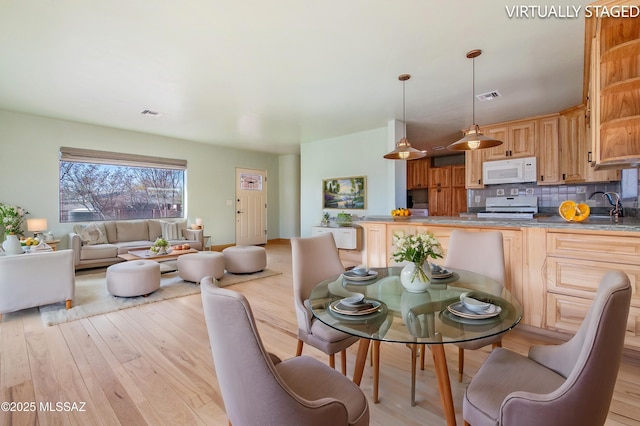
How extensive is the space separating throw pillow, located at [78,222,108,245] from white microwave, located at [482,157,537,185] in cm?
696

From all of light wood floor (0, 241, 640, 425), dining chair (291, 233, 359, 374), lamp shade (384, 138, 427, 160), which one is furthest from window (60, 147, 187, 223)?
dining chair (291, 233, 359, 374)

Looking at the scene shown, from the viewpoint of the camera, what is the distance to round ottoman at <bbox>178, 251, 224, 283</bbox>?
4.21m

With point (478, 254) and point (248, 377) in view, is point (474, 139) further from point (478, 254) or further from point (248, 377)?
point (248, 377)

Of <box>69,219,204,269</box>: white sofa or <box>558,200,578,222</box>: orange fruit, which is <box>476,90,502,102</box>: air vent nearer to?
<box>558,200,578,222</box>: orange fruit

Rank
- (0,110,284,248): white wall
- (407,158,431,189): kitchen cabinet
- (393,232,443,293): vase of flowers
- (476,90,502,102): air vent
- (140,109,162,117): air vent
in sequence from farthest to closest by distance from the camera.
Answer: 1. (407,158,431,189): kitchen cabinet
2. (0,110,284,248): white wall
3. (140,109,162,117): air vent
4. (476,90,502,102): air vent
5. (393,232,443,293): vase of flowers

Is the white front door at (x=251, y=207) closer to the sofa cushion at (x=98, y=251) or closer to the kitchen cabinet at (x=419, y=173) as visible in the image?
the sofa cushion at (x=98, y=251)

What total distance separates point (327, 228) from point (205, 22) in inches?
156

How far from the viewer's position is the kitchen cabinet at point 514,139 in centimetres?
497

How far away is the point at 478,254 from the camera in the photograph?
2.24 metres

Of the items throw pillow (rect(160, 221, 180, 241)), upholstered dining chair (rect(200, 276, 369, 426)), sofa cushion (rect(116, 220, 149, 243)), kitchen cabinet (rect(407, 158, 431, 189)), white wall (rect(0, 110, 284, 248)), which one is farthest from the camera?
kitchen cabinet (rect(407, 158, 431, 189))

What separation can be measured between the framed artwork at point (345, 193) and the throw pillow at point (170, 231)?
3121 mm

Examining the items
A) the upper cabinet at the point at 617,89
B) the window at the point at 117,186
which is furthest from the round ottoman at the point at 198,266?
the upper cabinet at the point at 617,89

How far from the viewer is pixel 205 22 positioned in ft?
7.98

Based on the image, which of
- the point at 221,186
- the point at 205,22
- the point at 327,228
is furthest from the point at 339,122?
the point at 221,186
